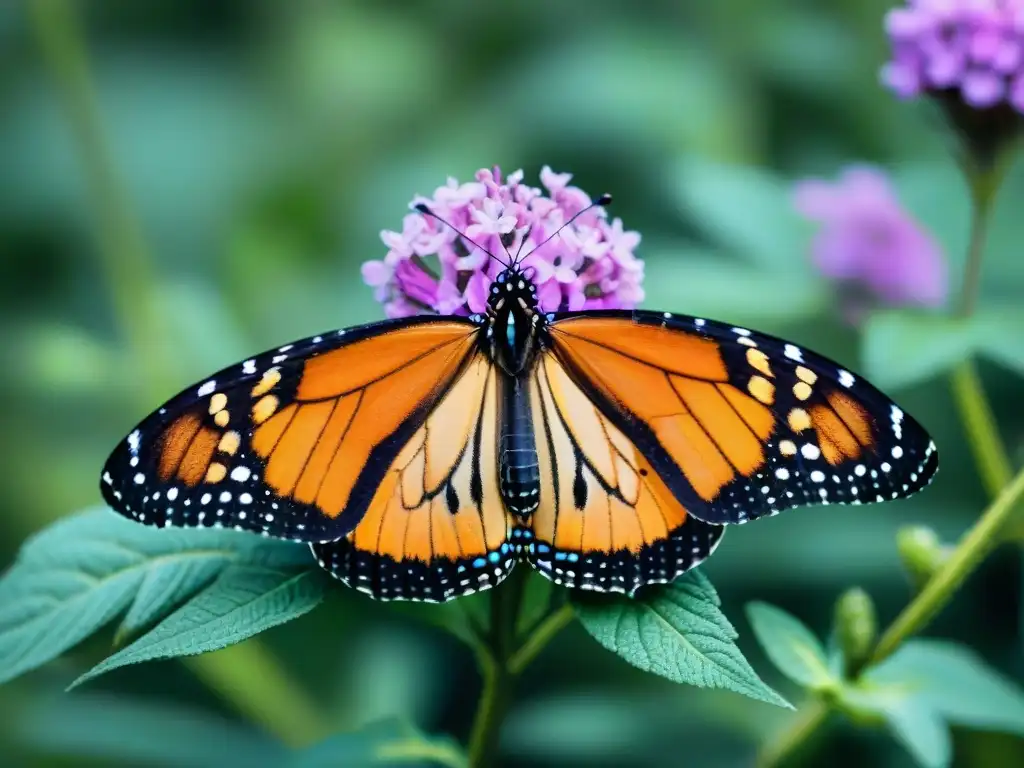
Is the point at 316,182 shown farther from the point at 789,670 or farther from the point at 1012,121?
the point at 789,670

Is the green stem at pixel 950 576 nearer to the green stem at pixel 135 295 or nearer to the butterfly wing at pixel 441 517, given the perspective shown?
the butterfly wing at pixel 441 517

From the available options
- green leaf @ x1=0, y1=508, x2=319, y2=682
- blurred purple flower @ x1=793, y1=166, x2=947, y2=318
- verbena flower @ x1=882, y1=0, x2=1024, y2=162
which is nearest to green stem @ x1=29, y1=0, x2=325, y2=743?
green leaf @ x1=0, y1=508, x2=319, y2=682

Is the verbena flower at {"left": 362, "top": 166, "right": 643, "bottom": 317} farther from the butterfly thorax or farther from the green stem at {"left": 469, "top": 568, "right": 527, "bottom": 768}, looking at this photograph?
the green stem at {"left": 469, "top": 568, "right": 527, "bottom": 768}

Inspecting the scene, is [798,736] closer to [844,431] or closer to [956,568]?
[956,568]

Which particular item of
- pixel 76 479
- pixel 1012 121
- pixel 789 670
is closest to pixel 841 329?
pixel 1012 121

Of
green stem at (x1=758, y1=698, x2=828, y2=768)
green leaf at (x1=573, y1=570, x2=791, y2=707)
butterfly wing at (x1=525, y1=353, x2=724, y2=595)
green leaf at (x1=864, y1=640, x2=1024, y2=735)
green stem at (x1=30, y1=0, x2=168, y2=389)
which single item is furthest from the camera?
green stem at (x1=30, y1=0, x2=168, y2=389)

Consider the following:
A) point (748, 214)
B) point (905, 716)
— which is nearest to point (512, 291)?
point (905, 716)
